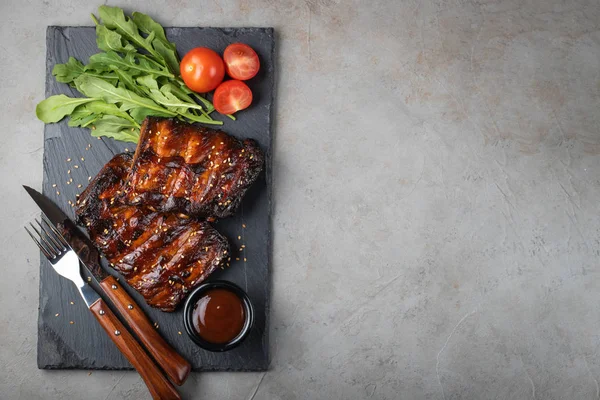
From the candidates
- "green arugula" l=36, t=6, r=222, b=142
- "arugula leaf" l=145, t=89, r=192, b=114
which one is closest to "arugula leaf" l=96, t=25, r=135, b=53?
"green arugula" l=36, t=6, r=222, b=142

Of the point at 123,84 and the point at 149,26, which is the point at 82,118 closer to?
the point at 123,84

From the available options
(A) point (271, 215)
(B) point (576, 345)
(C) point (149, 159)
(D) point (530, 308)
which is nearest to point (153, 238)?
(C) point (149, 159)

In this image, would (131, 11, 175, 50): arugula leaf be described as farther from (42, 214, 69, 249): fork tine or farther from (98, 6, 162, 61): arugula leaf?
(42, 214, 69, 249): fork tine

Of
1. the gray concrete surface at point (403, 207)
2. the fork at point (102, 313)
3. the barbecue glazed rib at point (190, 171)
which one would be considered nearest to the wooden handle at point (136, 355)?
the fork at point (102, 313)

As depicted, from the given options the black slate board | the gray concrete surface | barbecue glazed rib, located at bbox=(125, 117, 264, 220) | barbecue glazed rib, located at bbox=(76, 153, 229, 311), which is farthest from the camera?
the gray concrete surface

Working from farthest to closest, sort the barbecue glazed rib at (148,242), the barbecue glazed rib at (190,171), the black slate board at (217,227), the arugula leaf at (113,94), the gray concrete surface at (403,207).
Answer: the gray concrete surface at (403,207), the black slate board at (217,227), the arugula leaf at (113,94), the barbecue glazed rib at (148,242), the barbecue glazed rib at (190,171)

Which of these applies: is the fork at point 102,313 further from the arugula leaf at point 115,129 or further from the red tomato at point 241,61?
the red tomato at point 241,61

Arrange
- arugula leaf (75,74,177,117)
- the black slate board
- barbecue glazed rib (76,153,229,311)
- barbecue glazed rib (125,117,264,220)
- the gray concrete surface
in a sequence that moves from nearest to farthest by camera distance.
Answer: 1. barbecue glazed rib (125,117,264,220)
2. barbecue glazed rib (76,153,229,311)
3. arugula leaf (75,74,177,117)
4. the black slate board
5. the gray concrete surface
